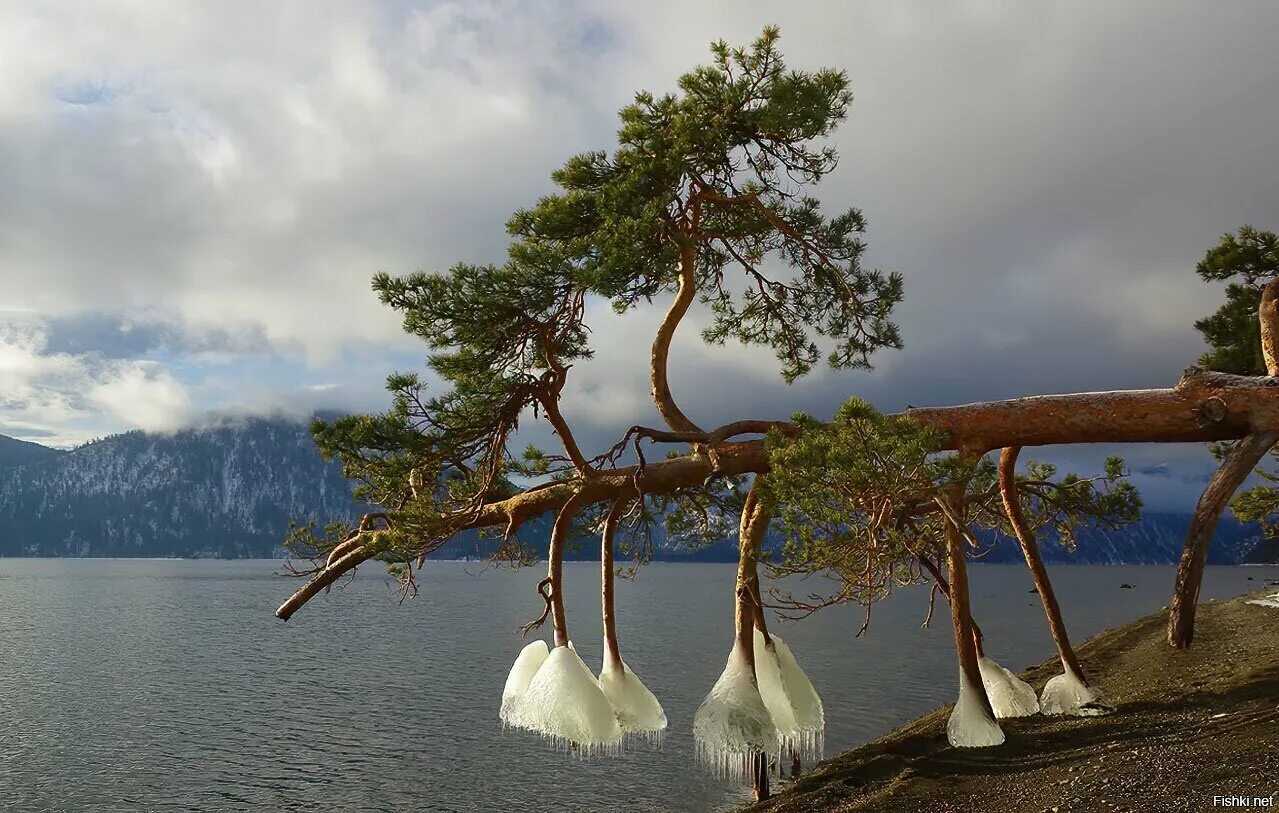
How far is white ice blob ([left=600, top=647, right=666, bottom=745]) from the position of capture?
10352 millimetres

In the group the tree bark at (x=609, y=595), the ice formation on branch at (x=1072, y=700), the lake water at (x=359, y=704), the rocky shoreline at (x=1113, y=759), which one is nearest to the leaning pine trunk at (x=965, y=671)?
the rocky shoreline at (x=1113, y=759)

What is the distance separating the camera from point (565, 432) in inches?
508

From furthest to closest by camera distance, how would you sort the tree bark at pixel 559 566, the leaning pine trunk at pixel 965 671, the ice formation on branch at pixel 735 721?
the leaning pine trunk at pixel 965 671 → the ice formation on branch at pixel 735 721 → the tree bark at pixel 559 566

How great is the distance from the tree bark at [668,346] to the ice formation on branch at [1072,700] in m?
8.43

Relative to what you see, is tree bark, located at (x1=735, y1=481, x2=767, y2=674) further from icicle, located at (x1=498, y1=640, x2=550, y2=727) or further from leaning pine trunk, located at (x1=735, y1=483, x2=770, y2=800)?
icicle, located at (x1=498, y1=640, x2=550, y2=727)

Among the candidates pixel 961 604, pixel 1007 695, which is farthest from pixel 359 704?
pixel 961 604

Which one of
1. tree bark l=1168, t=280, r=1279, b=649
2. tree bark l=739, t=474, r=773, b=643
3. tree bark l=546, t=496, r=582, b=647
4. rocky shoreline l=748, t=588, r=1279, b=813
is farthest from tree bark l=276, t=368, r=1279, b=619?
rocky shoreline l=748, t=588, r=1279, b=813

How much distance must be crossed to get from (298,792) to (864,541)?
2165 cm

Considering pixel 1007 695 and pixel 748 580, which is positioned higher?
pixel 748 580

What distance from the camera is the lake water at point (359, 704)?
25.5 metres

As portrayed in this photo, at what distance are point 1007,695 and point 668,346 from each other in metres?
8.52

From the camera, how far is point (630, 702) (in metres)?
10.5

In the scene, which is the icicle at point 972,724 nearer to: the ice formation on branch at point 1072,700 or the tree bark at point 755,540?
the tree bark at point 755,540

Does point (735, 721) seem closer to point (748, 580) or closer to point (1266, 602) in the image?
point (748, 580)
